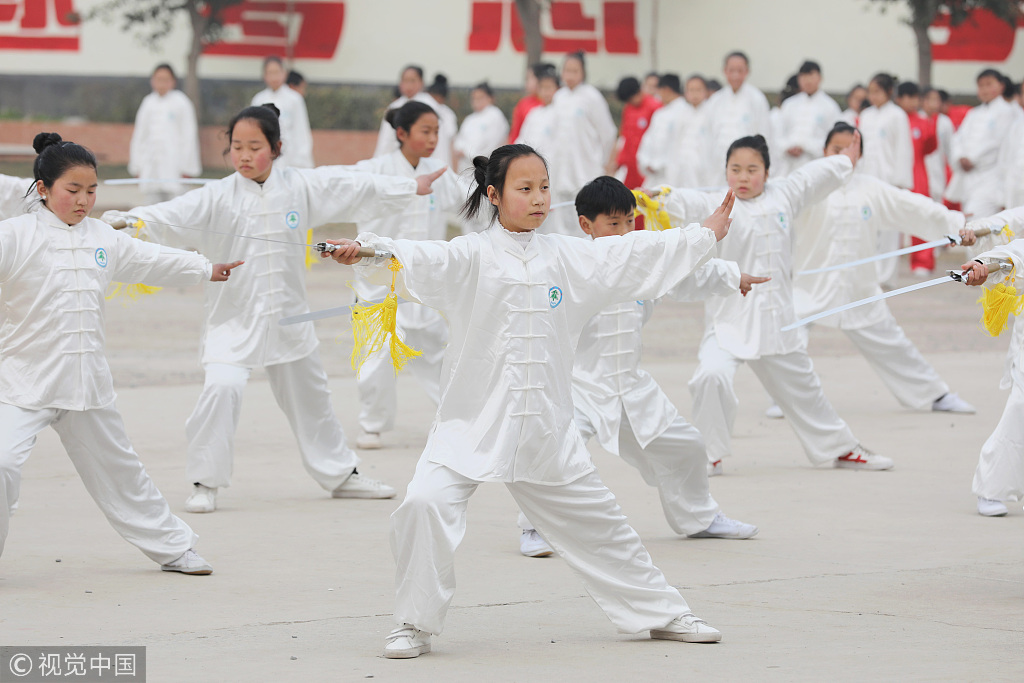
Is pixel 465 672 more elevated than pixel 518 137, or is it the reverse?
pixel 518 137

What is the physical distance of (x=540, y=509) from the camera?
4285 millimetres

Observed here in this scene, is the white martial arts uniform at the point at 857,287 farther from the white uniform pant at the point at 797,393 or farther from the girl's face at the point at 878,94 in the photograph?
the girl's face at the point at 878,94

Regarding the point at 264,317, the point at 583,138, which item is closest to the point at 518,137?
the point at 583,138

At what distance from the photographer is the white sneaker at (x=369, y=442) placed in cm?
762

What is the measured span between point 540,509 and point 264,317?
7.82 feet

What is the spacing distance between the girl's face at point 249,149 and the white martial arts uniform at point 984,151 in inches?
388

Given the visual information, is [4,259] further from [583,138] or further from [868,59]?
[868,59]

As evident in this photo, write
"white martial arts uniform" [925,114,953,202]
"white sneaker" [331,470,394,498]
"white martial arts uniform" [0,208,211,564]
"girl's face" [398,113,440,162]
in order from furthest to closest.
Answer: "white martial arts uniform" [925,114,953,202] → "girl's face" [398,113,440,162] → "white sneaker" [331,470,394,498] → "white martial arts uniform" [0,208,211,564]

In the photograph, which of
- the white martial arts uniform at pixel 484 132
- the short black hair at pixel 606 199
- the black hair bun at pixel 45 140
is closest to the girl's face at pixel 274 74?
the white martial arts uniform at pixel 484 132

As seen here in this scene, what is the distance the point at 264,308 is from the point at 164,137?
10.2 m

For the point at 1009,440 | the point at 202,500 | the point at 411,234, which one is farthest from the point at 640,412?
the point at 411,234

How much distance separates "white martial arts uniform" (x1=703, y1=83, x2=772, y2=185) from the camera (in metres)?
13.8

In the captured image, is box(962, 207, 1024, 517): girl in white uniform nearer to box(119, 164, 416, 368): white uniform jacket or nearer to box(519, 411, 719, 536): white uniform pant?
box(519, 411, 719, 536): white uniform pant

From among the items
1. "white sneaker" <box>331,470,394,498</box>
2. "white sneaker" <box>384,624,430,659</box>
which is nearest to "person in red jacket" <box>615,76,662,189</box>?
"white sneaker" <box>331,470,394,498</box>
